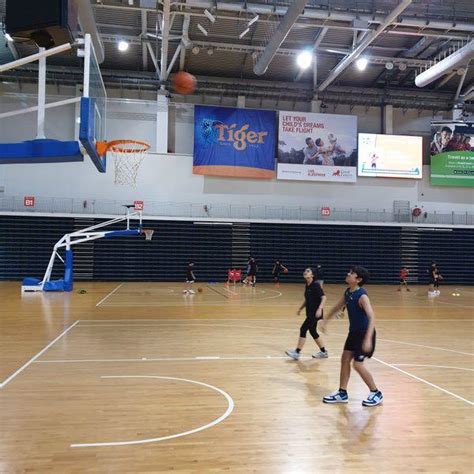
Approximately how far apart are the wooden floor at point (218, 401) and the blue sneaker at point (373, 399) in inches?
3.8

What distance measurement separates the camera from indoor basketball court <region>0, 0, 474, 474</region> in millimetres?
4125

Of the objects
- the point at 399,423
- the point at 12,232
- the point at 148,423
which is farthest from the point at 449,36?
the point at 12,232

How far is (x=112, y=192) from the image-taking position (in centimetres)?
2208

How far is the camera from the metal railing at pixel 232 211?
2158 centimetres

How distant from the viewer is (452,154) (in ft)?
78.0

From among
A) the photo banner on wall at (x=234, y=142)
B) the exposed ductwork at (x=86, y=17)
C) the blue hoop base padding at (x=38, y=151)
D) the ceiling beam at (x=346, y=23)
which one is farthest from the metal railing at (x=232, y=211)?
the blue hoop base padding at (x=38, y=151)

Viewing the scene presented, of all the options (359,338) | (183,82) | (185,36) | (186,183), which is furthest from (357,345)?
(186,183)

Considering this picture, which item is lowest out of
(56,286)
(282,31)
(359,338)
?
(56,286)

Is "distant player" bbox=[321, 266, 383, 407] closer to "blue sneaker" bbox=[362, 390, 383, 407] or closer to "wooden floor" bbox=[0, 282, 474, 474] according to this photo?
"blue sneaker" bbox=[362, 390, 383, 407]

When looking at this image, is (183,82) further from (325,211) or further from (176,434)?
(176,434)

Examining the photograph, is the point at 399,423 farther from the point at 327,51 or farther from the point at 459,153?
the point at 459,153

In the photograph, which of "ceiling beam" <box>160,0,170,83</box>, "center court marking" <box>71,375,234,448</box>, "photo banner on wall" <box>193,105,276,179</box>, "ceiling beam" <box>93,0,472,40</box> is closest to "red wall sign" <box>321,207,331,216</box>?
"photo banner on wall" <box>193,105,276,179</box>

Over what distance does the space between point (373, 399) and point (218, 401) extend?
1.72 meters

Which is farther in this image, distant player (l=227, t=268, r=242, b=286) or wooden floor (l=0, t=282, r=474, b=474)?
distant player (l=227, t=268, r=242, b=286)
